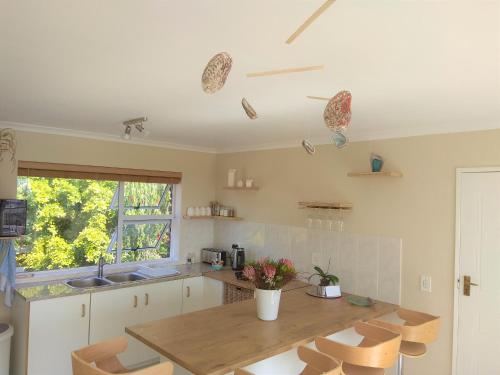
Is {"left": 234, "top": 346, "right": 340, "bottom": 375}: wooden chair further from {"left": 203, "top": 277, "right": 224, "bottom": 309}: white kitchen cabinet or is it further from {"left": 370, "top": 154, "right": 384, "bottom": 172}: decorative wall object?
{"left": 203, "top": 277, "right": 224, "bottom": 309}: white kitchen cabinet

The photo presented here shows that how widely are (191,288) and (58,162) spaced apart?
1872 mm

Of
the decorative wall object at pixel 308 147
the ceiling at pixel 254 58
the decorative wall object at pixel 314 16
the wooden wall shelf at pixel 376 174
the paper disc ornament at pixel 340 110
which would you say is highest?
the ceiling at pixel 254 58

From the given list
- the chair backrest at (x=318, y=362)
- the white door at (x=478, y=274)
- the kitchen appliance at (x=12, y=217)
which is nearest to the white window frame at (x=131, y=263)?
the kitchen appliance at (x=12, y=217)

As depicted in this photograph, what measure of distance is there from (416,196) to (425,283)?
0.70 m

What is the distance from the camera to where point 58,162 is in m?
3.72

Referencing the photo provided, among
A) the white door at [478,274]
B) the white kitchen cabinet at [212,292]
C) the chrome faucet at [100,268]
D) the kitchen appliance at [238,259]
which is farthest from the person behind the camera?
the kitchen appliance at [238,259]

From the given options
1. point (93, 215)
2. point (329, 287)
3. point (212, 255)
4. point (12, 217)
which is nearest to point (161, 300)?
point (212, 255)

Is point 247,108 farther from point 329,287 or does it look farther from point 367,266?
point 367,266

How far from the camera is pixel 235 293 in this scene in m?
3.89

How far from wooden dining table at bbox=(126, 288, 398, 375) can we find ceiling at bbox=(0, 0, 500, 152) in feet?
4.68

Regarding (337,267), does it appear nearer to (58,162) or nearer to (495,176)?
(495,176)

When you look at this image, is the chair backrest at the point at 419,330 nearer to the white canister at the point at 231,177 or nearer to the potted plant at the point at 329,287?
the potted plant at the point at 329,287

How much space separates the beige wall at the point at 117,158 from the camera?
11.6ft

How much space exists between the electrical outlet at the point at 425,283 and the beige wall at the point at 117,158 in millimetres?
2736
